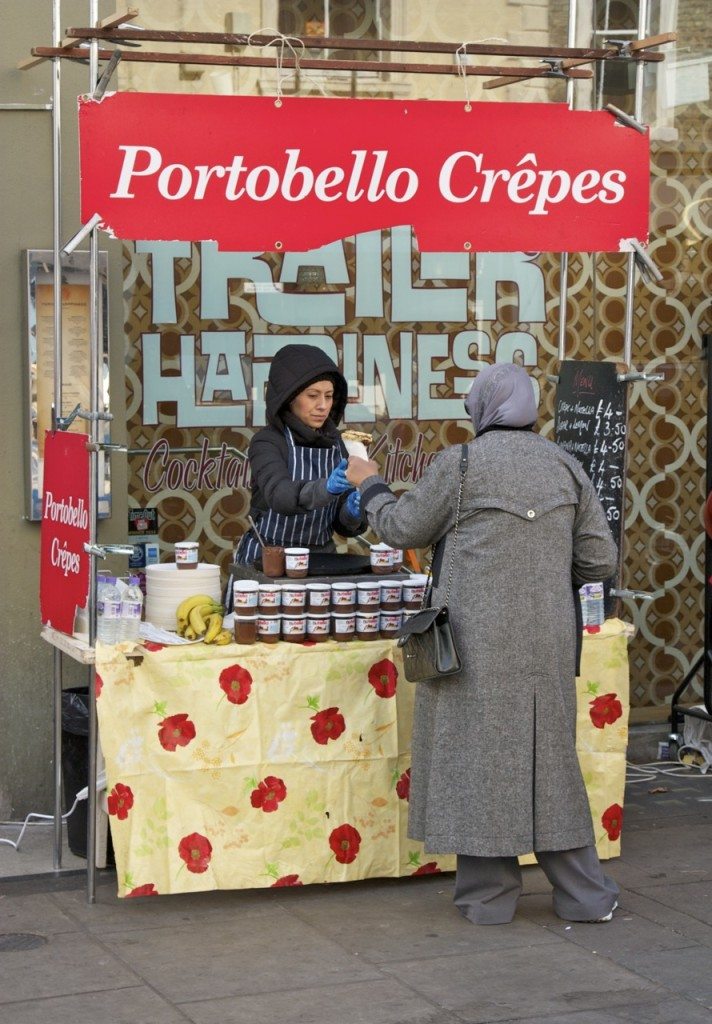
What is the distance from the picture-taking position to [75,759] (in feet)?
20.6

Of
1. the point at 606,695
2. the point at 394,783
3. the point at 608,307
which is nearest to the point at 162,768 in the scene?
the point at 394,783

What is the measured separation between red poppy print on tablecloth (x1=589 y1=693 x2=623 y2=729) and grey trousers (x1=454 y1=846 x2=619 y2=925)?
0.71 m

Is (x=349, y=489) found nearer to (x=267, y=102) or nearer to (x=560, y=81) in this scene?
(x=267, y=102)

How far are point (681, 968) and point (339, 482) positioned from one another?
210cm

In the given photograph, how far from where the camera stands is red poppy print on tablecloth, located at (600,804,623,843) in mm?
6223

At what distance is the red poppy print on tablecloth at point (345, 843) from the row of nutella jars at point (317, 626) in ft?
2.33

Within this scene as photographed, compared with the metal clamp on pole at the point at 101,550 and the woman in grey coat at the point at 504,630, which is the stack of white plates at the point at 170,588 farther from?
the woman in grey coat at the point at 504,630

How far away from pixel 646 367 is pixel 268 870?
12.3 feet

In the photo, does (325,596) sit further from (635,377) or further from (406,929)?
(635,377)

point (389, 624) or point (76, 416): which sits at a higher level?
point (76, 416)

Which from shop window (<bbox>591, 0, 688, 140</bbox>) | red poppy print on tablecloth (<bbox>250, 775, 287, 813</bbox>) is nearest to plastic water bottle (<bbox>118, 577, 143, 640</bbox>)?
red poppy print on tablecloth (<bbox>250, 775, 287, 813</bbox>)

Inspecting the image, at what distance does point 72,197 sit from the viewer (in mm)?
6734

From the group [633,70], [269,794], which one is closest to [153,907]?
[269,794]

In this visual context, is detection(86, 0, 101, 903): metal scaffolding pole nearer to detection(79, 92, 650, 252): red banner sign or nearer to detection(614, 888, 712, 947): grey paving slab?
detection(79, 92, 650, 252): red banner sign
